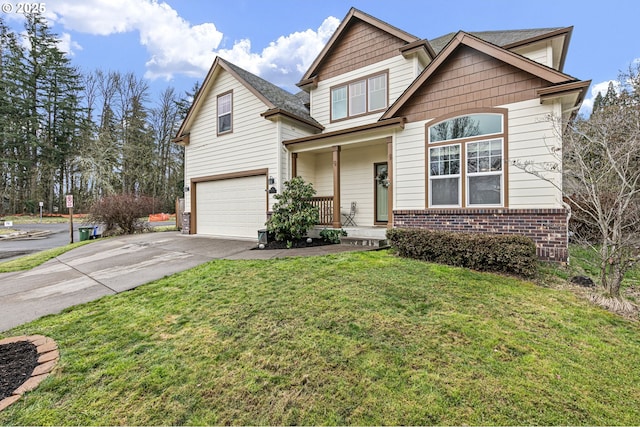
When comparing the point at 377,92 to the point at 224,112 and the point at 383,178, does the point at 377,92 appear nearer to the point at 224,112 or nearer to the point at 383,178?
the point at 383,178

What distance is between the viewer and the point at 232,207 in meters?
11.9

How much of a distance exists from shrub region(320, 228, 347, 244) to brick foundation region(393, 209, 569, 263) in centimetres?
229

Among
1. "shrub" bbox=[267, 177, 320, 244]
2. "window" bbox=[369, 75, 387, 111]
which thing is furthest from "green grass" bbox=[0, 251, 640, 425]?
"window" bbox=[369, 75, 387, 111]

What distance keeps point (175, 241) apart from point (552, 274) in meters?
10.9

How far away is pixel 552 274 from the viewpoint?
227 inches

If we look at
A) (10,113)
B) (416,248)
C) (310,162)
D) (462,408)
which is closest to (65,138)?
(10,113)

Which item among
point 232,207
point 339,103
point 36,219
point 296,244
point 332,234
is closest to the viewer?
point 296,244

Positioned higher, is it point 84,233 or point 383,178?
point 383,178

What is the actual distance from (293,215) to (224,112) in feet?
19.9

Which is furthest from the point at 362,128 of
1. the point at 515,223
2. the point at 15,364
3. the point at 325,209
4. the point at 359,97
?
the point at 15,364

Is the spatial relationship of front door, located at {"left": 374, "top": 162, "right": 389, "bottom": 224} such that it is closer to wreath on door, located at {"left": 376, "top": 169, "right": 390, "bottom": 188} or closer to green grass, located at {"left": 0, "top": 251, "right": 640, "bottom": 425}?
wreath on door, located at {"left": 376, "top": 169, "right": 390, "bottom": 188}

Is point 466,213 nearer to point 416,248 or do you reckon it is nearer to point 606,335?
point 416,248

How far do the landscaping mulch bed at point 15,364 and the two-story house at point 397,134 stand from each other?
719 centimetres

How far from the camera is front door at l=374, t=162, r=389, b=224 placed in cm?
1030
